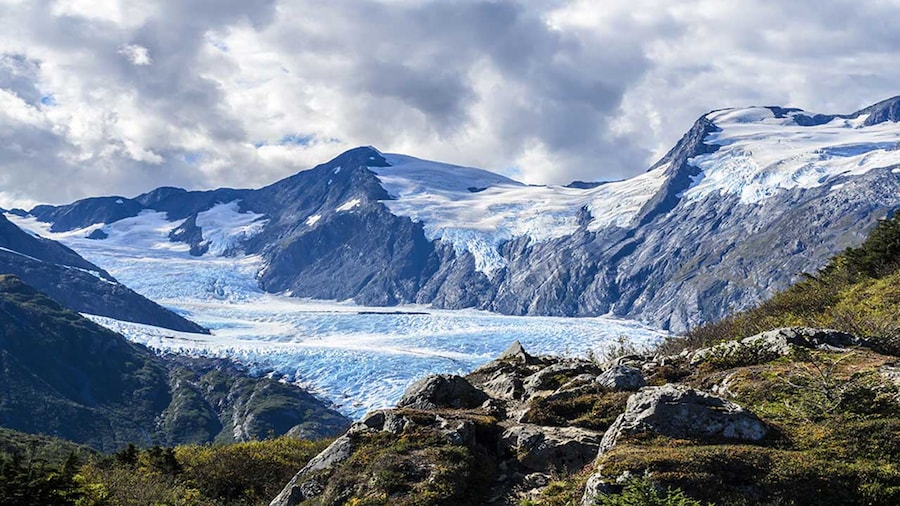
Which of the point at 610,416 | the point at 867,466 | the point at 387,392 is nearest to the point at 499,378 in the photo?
the point at 610,416

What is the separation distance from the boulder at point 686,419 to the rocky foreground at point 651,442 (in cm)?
3

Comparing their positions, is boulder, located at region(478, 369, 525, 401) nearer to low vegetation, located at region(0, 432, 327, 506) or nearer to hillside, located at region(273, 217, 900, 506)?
hillside, located at region(273, 217, 900, 506)

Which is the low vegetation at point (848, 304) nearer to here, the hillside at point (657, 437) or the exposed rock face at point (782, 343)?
the exposed rock face at point (782, 343)

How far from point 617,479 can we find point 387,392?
439 ft

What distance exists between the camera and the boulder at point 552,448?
1850 cm

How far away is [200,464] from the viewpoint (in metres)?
27.0

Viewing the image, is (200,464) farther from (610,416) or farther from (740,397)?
(740,397)

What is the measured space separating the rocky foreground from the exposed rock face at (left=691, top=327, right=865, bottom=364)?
15cm

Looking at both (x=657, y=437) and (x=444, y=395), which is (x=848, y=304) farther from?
(x=657, y=437)

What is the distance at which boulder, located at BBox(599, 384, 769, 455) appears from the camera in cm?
1753

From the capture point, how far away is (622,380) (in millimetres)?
22641

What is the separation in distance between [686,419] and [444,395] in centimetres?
925

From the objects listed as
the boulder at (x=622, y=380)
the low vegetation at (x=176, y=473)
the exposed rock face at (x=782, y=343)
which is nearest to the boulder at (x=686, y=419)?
the boulder at (x=622, y=380)

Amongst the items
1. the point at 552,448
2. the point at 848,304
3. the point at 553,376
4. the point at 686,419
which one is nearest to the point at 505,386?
the point at 553,376
